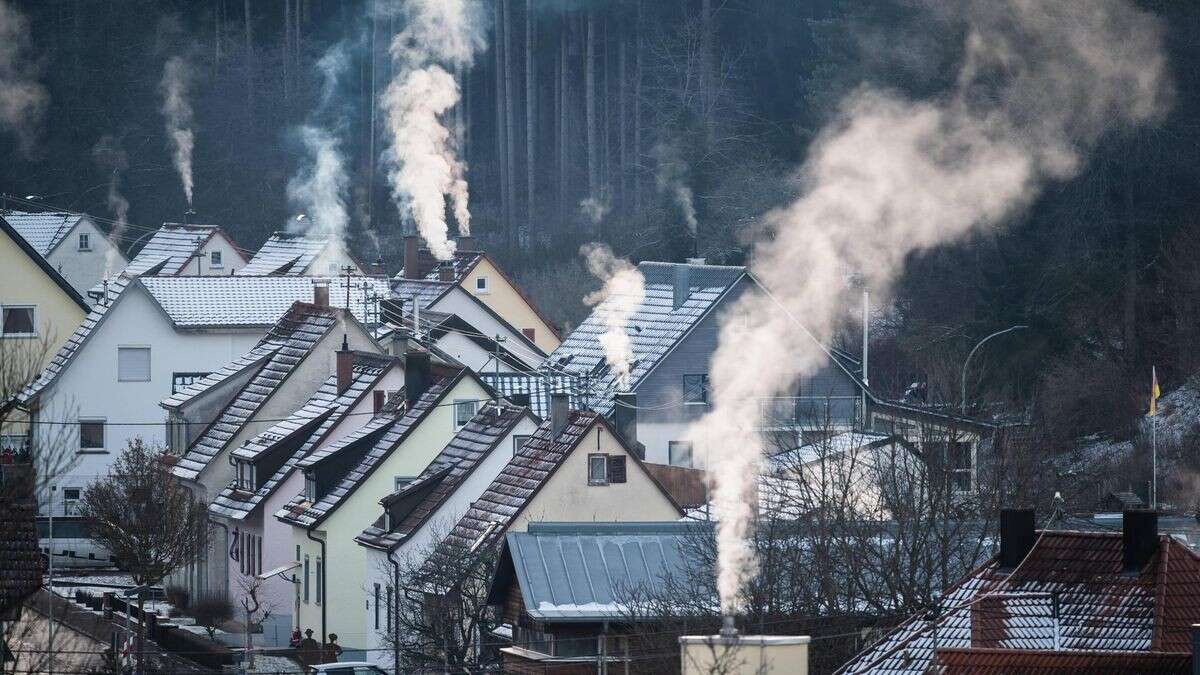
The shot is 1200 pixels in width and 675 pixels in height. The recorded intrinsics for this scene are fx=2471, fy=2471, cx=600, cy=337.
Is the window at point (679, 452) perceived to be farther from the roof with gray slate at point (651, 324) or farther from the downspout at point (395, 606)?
the downspout at point (395, 606)

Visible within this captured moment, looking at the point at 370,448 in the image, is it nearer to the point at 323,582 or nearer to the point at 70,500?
the point at 323,582

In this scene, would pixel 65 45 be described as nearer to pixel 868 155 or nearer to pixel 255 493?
pixel 868 155

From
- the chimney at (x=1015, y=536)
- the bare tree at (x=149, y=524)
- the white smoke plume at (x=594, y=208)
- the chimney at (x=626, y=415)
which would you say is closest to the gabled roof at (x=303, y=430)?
the bare tree at (x=149, y=524)

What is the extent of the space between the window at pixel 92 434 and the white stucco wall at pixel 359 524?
1737 centimetres

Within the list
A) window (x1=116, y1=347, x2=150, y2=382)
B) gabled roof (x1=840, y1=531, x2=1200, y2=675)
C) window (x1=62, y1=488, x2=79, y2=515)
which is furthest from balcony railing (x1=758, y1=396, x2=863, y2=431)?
gabled roof (x1=840, y1=531, x2=1200, y2=675)

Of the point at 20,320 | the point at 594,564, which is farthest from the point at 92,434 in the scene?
the point at 594,564

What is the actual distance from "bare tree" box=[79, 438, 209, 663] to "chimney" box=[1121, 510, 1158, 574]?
2444 centimetres

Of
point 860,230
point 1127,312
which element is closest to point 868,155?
point 860,230

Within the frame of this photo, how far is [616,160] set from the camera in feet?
316

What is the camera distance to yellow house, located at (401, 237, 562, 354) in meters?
74.8

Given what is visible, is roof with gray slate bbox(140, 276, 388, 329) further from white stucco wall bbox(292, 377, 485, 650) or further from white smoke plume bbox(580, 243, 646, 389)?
white stucco wall bbox(292, 377, 485, 650)

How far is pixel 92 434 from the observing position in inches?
2391

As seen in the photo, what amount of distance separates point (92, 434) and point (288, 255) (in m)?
23.9

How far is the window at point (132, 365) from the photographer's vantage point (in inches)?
2392
